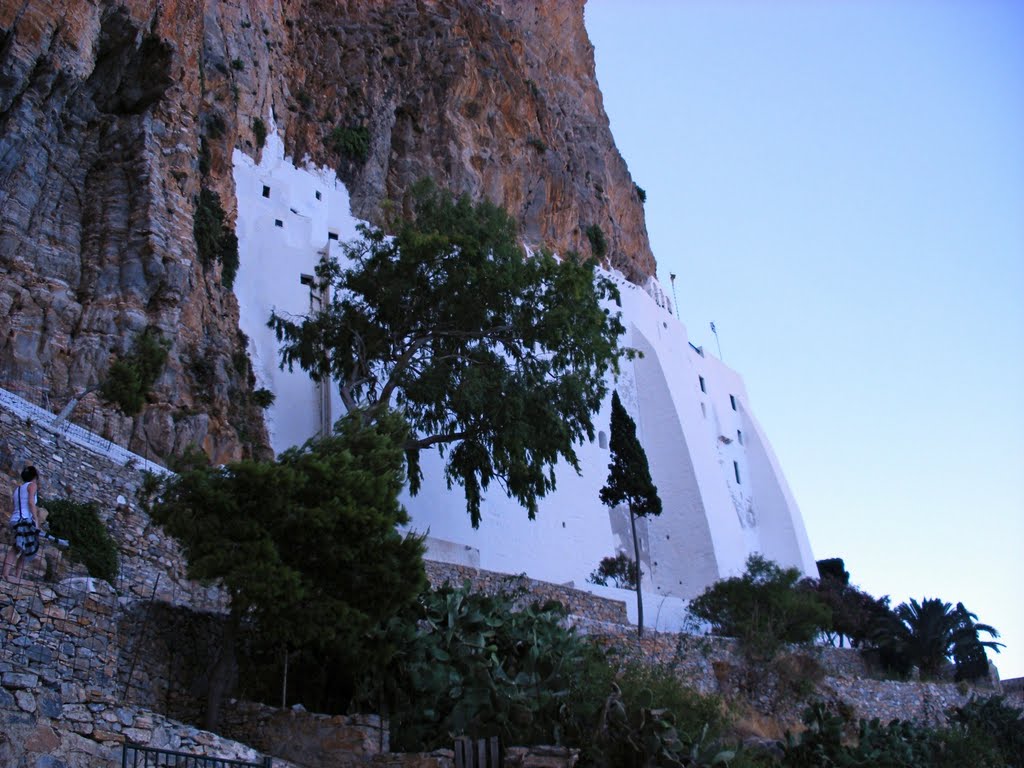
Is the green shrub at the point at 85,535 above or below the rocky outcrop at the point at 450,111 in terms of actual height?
below

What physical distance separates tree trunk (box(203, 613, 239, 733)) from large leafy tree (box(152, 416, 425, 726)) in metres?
0.01

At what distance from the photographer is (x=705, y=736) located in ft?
37.8

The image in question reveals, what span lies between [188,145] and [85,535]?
1135cm

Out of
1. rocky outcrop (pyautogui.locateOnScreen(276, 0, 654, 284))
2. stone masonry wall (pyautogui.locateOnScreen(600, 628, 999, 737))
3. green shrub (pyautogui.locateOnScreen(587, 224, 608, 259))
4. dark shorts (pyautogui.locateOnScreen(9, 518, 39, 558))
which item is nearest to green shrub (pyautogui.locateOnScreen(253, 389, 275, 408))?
rocky outcrop (pyautogui.locateOnScreen(276, 0, 654, 284))

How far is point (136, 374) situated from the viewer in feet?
51.9

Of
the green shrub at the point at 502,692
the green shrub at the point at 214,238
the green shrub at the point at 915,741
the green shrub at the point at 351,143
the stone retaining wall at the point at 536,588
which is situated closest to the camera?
the green shrub at the point at 502,692

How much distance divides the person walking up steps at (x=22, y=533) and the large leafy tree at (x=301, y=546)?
3.50ft

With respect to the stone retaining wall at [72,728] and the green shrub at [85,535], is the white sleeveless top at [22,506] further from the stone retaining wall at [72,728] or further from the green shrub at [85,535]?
the stone retaining wall at [72,728]

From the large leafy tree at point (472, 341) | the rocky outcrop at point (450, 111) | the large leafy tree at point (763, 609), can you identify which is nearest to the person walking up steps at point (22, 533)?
the large leafy tree at point (472, 341)

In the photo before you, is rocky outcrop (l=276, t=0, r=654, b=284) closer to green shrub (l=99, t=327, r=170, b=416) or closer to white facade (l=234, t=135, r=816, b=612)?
white facade (l=234, t=135, r=816, b=612)

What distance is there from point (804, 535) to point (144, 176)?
25.5 m

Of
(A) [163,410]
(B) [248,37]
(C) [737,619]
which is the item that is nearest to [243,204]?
(B) [248,37]

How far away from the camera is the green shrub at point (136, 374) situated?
15.7m

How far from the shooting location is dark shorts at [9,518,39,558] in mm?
9375
